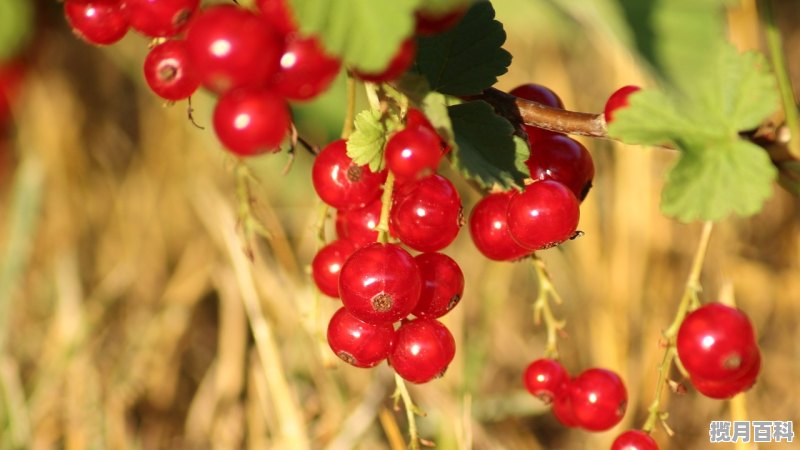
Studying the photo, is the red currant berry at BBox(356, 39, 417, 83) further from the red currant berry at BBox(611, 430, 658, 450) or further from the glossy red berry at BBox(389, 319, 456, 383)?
the red currant berry at BBox(611, 430, 658, 450)

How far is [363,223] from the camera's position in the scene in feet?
2.70

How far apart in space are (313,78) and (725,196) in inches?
14.1

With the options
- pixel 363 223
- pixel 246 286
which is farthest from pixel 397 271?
pixel 246 286

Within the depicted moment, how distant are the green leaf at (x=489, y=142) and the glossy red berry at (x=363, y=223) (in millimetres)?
125

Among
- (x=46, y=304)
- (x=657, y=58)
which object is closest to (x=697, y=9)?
(x=657, y=58)

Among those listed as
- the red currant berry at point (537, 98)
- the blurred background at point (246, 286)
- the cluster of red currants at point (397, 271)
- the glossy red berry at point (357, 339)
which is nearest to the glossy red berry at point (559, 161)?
the red currant berry at point (537, 98)

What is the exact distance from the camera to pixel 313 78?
60 centimetres

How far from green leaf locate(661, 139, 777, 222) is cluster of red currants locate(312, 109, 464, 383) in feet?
0.63

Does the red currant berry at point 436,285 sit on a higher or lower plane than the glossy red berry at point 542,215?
lower

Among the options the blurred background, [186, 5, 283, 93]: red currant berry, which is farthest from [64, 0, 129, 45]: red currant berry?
the blurred background

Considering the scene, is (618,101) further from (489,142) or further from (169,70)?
(169,70)

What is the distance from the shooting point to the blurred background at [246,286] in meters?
1.63

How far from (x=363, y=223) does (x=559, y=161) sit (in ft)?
0.68

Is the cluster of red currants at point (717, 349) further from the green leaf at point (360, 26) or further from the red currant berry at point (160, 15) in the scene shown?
the red currant berry at point (160, 15)
